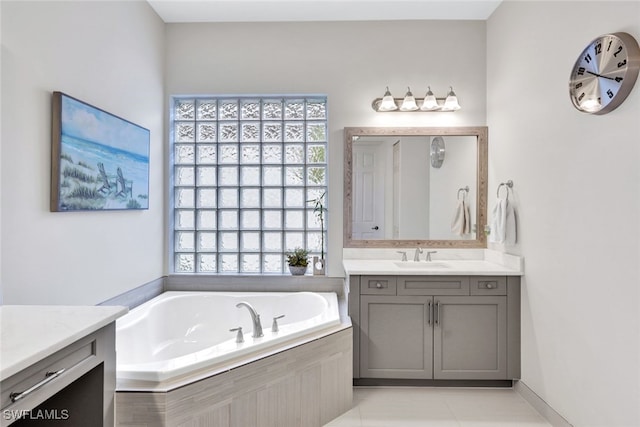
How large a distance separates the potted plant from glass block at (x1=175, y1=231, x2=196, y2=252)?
84 centimetres

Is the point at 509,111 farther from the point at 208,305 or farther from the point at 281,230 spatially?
the point at 208,305

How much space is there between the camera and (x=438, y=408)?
2.45 meters

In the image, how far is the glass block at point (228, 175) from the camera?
334cm

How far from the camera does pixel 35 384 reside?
102 cm

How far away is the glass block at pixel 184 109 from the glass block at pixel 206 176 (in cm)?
45

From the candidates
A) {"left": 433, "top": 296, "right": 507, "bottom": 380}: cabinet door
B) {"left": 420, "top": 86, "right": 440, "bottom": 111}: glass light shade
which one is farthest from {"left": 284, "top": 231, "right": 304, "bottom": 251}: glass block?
{"left": 420, "top": 86, "right": 440, "bottom": 111}: glass light shade

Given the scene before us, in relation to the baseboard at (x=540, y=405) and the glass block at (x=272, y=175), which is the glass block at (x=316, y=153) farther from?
the baseboard at (x=540, y=405)

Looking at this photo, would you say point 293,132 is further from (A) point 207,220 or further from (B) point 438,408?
(B) point 438,408

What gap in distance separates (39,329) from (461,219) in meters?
2.86

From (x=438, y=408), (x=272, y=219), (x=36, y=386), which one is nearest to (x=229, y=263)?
(x=272, y=219)

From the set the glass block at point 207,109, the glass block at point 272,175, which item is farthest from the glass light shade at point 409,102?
the glass block at point 207,109

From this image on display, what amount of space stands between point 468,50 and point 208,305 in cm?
289

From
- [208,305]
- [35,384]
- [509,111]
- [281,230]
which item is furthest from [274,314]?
[509,111]

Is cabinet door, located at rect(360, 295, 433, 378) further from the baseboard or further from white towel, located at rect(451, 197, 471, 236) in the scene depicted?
white towel, located at rect(451, 197, 471, 236)
